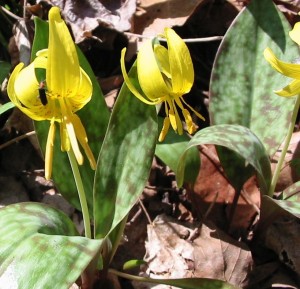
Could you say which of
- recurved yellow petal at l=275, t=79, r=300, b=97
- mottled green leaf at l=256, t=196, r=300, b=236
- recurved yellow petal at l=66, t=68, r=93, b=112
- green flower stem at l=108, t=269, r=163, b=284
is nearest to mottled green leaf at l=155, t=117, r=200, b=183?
mottled green leaf at l=256, t=196, r=300, b=236

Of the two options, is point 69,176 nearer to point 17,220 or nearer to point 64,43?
point 17,220

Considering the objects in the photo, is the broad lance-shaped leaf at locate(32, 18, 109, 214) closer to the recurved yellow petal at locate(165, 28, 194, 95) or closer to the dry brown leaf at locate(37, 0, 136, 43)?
the recurved yellow petal at locate(165, 28, 194, 95)

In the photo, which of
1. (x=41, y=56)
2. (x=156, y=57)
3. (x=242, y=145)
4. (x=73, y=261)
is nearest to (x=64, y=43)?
(x=41, y=56)

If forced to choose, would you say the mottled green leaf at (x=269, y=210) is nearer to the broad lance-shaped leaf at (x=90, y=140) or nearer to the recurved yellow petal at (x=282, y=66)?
the recurved yellow petal at (x=282, y=66)

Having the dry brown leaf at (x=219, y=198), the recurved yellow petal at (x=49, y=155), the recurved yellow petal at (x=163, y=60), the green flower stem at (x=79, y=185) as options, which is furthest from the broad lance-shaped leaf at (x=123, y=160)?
the dry brown leaf at (x=219, y=198)

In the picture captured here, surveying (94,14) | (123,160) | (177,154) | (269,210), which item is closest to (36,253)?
(123,160)

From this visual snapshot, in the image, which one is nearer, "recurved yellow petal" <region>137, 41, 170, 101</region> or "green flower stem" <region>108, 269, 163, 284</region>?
"recurved yellow petal" <region>137, 41, 170, 101</region>
